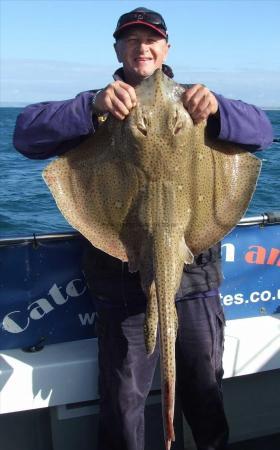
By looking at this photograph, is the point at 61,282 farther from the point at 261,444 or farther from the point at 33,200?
the point at 33,200

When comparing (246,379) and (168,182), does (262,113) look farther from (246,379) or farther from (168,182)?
(246,379)

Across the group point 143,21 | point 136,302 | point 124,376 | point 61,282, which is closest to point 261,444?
point 124,376

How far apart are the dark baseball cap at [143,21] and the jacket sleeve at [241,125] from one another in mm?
550

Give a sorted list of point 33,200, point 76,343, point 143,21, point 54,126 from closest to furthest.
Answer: point 54,126 < point 143,21 < point 76,343 < point 33,200

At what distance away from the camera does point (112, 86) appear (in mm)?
2490

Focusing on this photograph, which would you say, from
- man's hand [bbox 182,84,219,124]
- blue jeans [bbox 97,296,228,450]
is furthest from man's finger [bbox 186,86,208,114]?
blue jeans [bbox 97,296,228,450]

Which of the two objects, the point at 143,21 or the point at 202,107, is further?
the point at 143,21

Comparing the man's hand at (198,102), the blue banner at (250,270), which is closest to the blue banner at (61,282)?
the blue banner at (250,270)

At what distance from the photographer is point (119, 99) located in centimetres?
244

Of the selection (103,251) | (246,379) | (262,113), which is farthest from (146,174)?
(246,379)

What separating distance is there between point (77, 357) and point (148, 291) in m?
0.93

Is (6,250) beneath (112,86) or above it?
beneath

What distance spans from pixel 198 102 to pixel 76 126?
586 millimetres

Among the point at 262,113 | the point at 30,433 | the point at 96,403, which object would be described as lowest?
the point at 30,433
